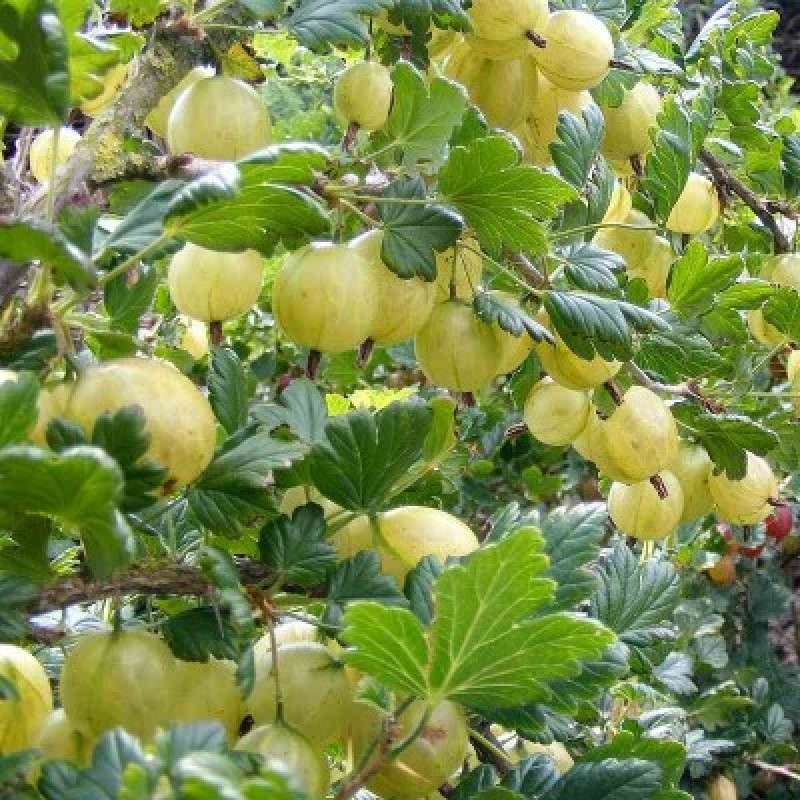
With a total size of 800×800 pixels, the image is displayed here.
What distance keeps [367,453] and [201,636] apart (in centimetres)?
13

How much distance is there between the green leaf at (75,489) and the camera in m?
0.45

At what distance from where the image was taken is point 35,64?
509 mm

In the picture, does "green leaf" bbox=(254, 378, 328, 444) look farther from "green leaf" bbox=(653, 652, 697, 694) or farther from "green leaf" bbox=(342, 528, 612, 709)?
"green leaf" bbox=(653, 652, 697, 694)

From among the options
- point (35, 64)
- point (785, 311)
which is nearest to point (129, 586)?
point (35, 64)

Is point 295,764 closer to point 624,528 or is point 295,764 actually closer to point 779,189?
point 624,528

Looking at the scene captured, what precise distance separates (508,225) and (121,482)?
371 mm

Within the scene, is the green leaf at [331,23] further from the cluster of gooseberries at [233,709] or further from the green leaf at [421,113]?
the cluster of gooseberries at [233,709]

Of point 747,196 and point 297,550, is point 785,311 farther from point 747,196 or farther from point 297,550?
point 297,550

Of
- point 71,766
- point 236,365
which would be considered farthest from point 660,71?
point 71,766

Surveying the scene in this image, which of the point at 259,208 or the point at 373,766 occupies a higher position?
the point at 259,208

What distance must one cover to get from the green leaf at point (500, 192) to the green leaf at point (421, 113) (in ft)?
0.19

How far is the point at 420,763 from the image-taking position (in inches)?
23.1

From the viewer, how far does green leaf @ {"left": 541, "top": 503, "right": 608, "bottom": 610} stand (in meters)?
0.60

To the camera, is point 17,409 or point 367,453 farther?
point 367,453
